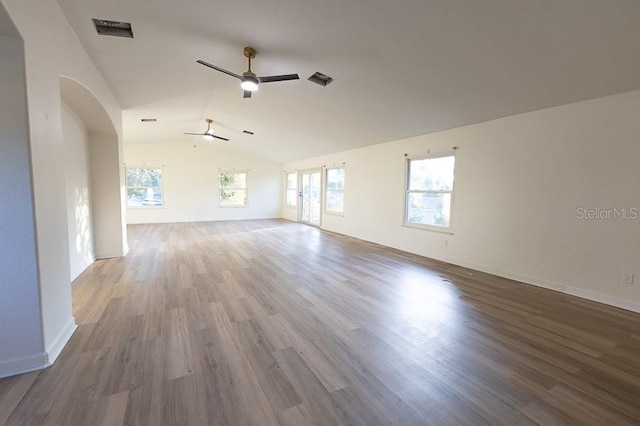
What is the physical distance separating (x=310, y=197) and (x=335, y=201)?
1528 millimetres

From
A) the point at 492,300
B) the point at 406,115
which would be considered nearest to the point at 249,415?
the point at 492,300

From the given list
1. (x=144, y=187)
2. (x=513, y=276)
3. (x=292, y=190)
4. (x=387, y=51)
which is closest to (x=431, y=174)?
(x=513, y=276)

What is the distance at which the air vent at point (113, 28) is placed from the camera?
110 inches

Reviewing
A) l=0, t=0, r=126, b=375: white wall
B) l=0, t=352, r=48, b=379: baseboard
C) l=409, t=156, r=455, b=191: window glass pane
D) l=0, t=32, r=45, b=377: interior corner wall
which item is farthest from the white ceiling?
l=0, t=352, r=48, b=379: baseboard

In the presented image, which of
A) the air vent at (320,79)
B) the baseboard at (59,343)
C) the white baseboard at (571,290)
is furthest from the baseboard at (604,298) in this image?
the baseboard at (59,343)

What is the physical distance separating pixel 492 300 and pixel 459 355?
1465 mm

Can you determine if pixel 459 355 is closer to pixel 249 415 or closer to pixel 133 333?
pixel 249 415

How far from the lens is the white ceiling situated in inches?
94.0

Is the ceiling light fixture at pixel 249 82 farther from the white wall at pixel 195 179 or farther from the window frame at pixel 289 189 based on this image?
the white wall at pixel 195 179

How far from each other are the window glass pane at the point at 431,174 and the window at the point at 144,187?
828cm

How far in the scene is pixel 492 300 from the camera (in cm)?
330

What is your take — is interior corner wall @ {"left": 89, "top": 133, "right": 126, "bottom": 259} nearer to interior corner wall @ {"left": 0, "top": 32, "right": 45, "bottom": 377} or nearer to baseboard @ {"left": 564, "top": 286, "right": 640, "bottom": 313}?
interior corner wall @ {"left": 0, "top": 32, "right": 45, "bottom": 377}

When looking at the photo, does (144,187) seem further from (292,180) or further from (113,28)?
(113,28)

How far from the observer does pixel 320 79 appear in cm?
398
